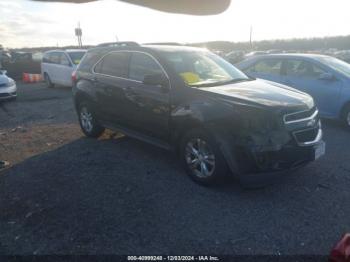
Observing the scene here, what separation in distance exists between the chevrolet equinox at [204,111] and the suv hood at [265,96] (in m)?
0.01

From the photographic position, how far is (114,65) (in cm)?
570

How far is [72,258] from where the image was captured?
3.00 m

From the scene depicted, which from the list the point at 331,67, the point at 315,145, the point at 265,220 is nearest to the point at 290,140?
the point at 315,145

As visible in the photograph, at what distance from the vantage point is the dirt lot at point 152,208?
10.4 feet

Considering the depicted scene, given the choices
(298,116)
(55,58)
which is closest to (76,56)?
(55,58)

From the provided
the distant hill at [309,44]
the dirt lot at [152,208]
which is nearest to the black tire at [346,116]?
the dirt lot at [152,208]

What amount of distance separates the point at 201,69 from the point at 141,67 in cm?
90

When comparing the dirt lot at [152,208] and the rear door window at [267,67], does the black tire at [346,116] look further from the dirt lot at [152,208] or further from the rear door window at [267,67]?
the rear door window at [267,67]

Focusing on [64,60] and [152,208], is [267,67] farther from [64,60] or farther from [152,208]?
[64,60]

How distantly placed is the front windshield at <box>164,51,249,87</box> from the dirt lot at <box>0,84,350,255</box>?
134 cm

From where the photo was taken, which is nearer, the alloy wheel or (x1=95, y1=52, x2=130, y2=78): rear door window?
the alloy wheel

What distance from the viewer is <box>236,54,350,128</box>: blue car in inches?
275

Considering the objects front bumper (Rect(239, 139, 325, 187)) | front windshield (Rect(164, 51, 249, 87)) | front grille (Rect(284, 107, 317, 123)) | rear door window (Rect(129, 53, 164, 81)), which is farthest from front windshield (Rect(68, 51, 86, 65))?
front bumper (Rect(239, 139, 325, 187))

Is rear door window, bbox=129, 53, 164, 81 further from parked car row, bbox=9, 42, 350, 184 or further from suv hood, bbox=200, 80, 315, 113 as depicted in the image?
suv hood, bbox=200, 80, 315, 113
